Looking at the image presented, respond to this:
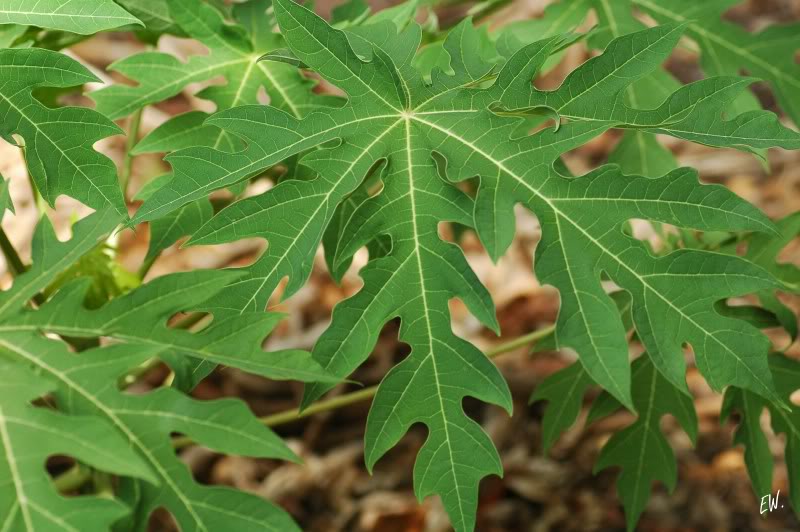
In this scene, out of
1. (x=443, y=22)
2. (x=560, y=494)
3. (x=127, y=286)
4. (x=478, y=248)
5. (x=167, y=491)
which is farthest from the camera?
(x=443, y=22)

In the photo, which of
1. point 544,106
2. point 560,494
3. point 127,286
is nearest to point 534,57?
point 544,106

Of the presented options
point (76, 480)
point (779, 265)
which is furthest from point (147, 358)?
point (779, 265)

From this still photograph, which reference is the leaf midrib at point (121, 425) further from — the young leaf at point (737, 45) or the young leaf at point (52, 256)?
the young leaf at point (737, 45)

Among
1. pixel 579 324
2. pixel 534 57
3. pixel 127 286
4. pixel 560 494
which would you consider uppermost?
pixel 534 57

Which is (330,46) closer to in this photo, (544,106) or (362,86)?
(362,86)

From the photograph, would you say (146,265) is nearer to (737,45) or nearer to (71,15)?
(71,15)

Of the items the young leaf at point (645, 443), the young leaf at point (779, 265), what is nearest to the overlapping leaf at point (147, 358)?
the young leaf at point (645, 443)

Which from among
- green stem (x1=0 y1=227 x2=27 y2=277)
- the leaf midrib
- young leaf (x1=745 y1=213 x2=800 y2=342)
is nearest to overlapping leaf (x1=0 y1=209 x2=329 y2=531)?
the leaf midrib
